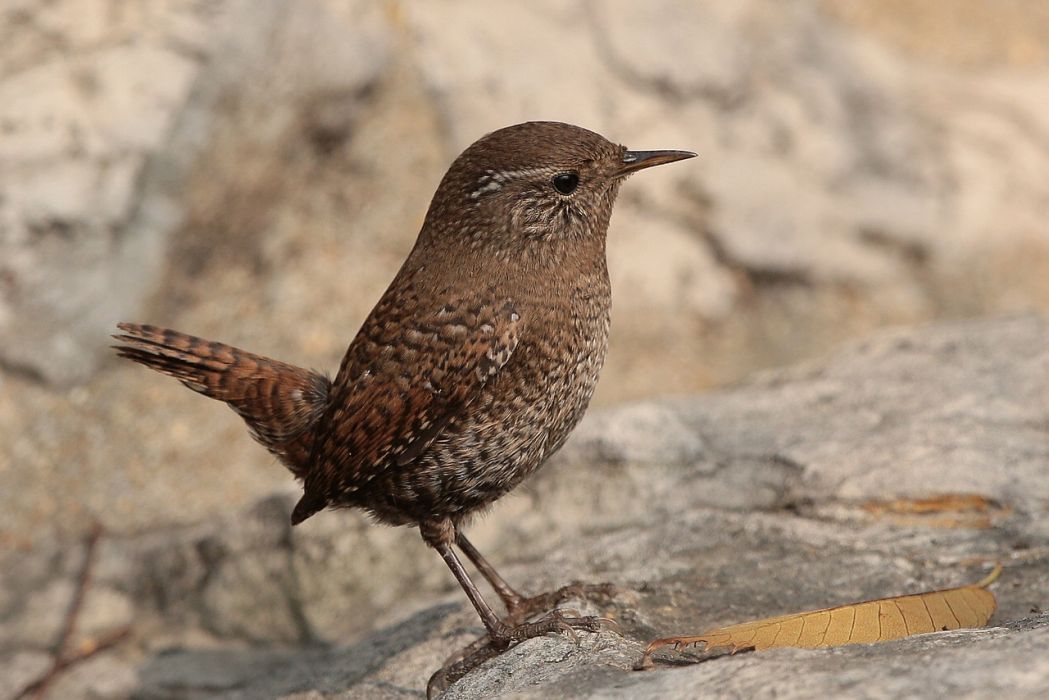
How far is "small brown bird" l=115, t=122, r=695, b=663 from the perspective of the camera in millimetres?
3125

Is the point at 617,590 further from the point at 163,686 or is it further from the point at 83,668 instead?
the point at 83,668

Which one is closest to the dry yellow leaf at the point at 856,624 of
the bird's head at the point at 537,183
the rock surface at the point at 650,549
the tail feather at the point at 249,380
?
the rock surface at the point at 650,549

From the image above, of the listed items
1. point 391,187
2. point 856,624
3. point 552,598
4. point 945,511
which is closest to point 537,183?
point 552,598

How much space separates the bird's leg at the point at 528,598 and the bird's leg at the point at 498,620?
45 millimetres

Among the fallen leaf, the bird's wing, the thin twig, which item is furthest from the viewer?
the thin twig

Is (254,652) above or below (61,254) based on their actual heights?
below

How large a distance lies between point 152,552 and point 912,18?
4.88 metres

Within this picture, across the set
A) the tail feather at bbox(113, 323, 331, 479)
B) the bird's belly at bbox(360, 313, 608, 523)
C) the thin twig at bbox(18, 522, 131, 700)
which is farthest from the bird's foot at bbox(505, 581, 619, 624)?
the thin twig at bbox(18, 522, 131, 700)

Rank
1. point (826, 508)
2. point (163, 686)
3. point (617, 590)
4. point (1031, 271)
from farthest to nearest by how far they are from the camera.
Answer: point (1031, 271) < point (163, 686) < point (826, 508) < point (617, 590)

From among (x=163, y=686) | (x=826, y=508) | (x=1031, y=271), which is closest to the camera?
(x=826, y=508)

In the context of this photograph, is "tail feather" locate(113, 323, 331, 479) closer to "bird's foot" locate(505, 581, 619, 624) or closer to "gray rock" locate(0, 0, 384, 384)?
"bird's foot" locate(505, 581, 619, 624)

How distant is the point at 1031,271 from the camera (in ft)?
19.8

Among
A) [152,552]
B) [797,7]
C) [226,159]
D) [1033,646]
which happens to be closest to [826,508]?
[1033,646]

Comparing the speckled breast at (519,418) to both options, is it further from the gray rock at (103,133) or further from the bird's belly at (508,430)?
the gray rock at (103,133)
